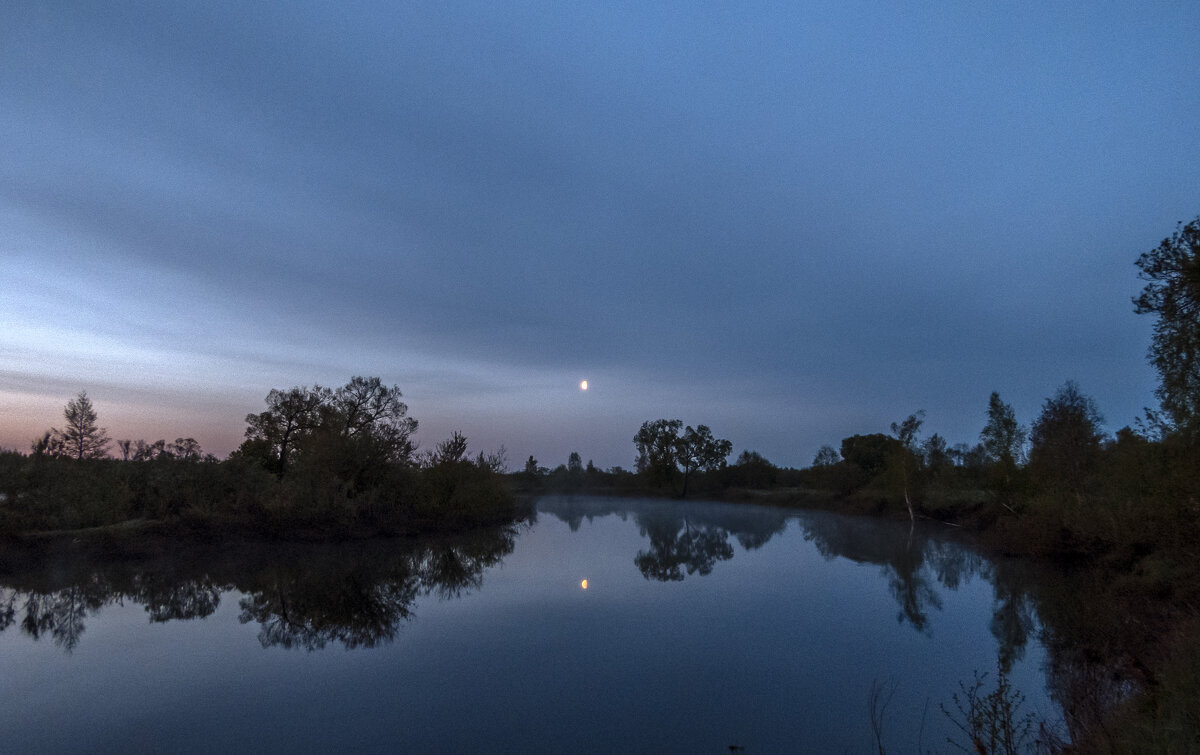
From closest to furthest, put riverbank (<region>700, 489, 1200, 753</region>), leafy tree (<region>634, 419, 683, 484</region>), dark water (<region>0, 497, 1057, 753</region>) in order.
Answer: riverbank (<region>700, 489, 1200, 753</region>) < dark water (<region>0, 497, 1057, 753</region>) < leafy tree (<region>634, 419, 683, 484</region>)

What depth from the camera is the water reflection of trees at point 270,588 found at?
36.5 feet

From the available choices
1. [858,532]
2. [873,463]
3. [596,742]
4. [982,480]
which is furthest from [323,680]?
[873,463]

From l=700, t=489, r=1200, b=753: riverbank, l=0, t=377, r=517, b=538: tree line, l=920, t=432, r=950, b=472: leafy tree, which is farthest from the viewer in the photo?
l=920, t=432, r=950, b=472: leafy tree

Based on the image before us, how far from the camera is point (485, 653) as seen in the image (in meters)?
9.80

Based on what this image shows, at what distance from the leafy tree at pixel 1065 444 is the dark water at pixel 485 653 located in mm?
7317

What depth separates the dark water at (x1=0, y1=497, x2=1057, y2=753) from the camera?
6.81m

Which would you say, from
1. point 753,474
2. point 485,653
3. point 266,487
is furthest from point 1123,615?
point 753,474

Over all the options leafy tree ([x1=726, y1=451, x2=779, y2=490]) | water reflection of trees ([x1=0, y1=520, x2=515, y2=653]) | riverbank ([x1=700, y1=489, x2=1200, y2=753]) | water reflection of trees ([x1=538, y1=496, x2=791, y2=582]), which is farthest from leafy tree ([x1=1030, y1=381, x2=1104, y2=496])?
leafy tree ([x1=726, y1=451, x2=779, y2=490])

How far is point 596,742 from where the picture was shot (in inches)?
257

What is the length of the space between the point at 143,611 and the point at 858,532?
107ft

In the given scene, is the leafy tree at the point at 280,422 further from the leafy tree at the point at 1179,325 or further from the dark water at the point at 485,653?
the leafy tree at the point at 1179,325

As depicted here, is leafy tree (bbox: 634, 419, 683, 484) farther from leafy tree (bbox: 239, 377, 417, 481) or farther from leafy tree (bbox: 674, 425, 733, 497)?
leafy tree (bbox: 239, 377, 417, 481)

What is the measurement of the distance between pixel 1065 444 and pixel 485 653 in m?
25.6

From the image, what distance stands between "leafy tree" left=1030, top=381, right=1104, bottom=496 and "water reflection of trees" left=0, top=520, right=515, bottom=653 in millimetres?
23544
